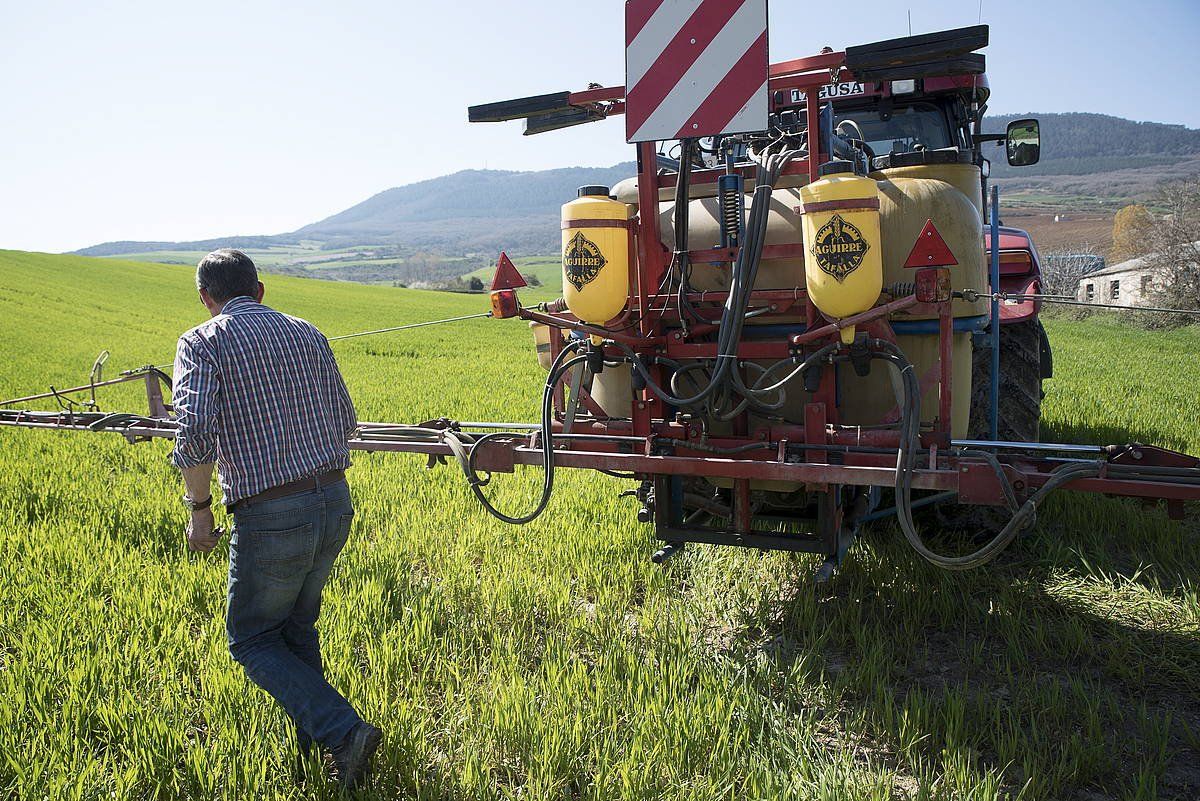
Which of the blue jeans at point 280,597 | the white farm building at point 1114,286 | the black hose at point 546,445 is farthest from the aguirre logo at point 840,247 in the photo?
the white farm building at point 1114,286

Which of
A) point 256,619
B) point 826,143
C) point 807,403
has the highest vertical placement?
point 826,143

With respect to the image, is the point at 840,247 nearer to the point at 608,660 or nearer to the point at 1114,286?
the point at 608,660

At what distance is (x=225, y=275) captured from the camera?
2.85 meters

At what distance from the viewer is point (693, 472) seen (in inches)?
127

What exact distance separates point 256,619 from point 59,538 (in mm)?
2905

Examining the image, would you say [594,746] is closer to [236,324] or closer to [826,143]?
[236,324]

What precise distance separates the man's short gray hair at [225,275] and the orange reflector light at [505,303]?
955 mm

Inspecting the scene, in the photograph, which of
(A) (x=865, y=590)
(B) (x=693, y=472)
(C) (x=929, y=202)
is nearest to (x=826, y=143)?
(C) (x=929, y=202)

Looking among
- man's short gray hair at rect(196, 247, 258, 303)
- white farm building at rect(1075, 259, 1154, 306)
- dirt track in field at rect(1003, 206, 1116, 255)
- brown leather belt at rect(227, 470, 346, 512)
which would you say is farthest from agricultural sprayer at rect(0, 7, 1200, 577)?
dirt track in field at rect(1003, 206, 1116, 255)

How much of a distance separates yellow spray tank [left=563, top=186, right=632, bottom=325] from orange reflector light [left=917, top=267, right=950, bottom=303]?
1.10 metres

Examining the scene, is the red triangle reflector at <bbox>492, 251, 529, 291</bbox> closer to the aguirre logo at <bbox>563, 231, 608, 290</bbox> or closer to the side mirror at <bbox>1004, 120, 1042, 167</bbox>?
the aguirre logo at <bbox>563, 231, 608, 290</bbox>

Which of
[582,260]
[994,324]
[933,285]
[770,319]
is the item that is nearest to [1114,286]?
[994,324]

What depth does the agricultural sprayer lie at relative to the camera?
9.57 ft

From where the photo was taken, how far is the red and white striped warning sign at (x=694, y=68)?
129 inches
